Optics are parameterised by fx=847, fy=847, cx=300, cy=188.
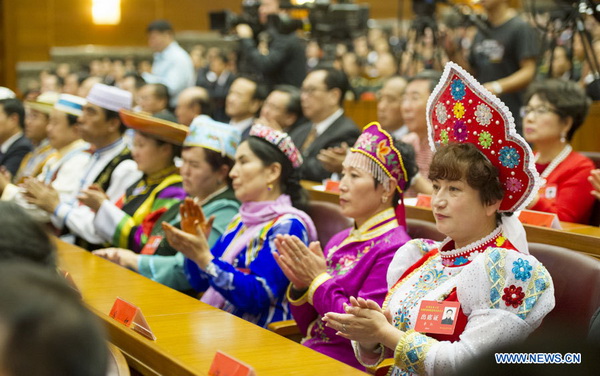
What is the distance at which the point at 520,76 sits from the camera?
4602 millimetres

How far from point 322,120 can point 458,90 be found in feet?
9.21

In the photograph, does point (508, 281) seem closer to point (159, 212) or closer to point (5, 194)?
point (159, 212)

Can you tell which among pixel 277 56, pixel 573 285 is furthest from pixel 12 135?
pixel 573 285

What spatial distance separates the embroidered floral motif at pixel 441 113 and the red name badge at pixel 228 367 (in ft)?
2.80

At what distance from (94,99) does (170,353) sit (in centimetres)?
294

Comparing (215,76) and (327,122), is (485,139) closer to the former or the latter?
(327,122)

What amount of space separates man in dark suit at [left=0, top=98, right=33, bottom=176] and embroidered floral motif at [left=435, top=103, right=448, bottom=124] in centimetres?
435

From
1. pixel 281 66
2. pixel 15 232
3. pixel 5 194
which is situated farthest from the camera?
pixel 281 66

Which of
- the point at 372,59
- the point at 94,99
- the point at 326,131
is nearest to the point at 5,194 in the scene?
the point at 94,99

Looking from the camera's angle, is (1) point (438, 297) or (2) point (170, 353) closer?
(2) point (170, 353)

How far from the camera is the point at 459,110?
2.07 metres

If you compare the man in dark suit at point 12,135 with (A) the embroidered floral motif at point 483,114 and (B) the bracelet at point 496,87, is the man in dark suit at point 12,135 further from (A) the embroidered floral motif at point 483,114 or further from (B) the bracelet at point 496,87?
(A) the embroidered floral motif at point 483,114

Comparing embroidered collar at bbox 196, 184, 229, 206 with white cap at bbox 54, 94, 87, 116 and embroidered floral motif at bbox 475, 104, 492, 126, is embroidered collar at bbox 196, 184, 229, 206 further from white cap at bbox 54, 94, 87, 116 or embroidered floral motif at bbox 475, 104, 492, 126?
white cap at bbox 54, 94, 87, 116

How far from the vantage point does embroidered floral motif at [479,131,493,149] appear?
199cm
